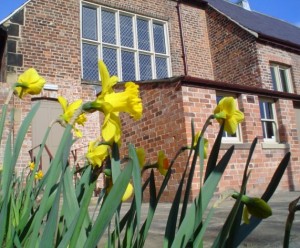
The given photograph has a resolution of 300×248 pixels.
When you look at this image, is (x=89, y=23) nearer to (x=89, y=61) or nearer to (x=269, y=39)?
(x=89, y=61)

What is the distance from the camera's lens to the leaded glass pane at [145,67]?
37.2 ft

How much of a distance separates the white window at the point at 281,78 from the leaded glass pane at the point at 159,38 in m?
4.44

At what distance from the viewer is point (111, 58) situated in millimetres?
10828

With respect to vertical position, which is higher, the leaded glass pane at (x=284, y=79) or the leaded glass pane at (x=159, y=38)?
the leaded glass pane at (x=159, y=38)

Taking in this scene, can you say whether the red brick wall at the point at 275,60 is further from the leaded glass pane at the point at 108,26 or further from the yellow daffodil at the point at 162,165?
the yellow daffodil at the point at 162,165

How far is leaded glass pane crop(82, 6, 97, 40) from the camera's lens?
10.5 meters

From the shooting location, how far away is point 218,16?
527 inches

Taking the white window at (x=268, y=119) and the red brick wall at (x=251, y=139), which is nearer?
the red brick wall at (x=251, y=139)

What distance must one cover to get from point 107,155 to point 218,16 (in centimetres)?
1364

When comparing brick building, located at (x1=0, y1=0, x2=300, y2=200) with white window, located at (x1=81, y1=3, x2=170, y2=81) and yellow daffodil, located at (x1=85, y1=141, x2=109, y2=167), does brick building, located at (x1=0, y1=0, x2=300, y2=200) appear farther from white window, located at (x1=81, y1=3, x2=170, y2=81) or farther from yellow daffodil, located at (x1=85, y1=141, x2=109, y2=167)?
yellow daffodil, located at (x1=85, y1=141, x2=109, y2=167)

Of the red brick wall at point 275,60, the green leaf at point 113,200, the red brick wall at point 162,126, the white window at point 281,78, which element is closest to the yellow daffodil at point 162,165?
the green leaf at point 113,200

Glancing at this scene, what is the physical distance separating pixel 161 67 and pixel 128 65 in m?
1.43

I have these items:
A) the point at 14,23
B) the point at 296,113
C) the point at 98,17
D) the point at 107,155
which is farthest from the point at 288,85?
the point at 107,155

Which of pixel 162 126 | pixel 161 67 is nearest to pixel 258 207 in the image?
pixel 162 126
